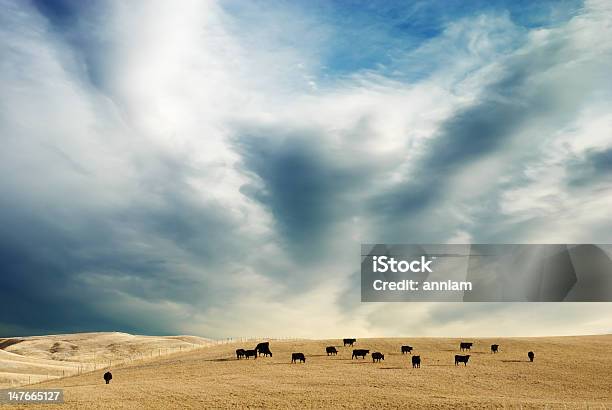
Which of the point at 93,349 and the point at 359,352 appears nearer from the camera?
the point at 359,352

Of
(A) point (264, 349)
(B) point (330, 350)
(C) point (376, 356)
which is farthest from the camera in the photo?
(A) point (264, 349)

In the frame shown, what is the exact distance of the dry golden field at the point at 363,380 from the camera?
132 ft

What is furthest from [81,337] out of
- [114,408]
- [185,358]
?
[114,408]

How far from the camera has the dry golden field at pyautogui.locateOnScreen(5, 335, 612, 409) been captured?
4016 centimetres

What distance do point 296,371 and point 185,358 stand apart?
1941 cm

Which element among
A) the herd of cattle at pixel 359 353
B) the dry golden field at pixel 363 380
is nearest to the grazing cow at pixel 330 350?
the herd of cattle at pixel 359 353

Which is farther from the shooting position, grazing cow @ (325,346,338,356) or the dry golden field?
grazing cow @ (325,346,338,356)

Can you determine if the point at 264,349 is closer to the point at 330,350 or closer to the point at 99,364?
the point at 330,350

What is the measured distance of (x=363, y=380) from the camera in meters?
47.8

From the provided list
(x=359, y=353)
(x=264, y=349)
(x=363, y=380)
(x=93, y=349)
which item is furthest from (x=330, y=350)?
(x=93, y=349)

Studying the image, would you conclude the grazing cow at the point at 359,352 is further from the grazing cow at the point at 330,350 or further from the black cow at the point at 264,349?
the black cow at the point at 264,349

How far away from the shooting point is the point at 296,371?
2067 inches

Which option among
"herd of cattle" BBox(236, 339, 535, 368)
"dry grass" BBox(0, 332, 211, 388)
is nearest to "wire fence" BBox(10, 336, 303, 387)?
"dry grass" BBox(0, 332, 211, 388)

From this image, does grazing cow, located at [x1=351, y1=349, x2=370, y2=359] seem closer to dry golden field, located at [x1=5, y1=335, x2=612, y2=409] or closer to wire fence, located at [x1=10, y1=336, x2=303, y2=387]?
dry golden field, located at [x1=5, y1=335, x2=612, y2=409]
